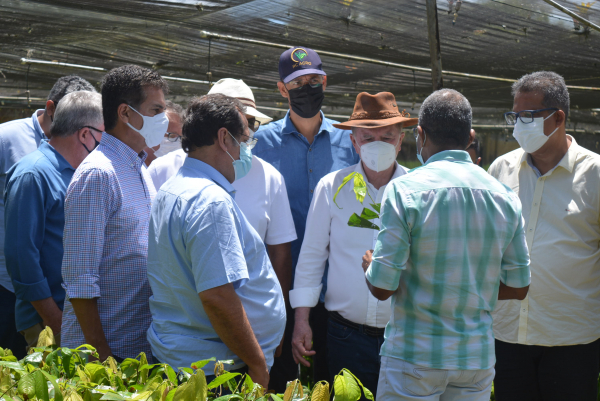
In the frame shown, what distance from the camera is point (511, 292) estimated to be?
1.93m

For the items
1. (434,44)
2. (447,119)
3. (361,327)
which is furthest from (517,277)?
(434,44)

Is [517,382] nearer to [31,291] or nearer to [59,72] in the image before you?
[31,291]

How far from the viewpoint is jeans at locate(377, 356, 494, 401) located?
1.80 metres

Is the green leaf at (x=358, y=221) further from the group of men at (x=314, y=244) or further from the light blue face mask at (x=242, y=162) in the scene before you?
the light blue face mask at (x=242, y=162)

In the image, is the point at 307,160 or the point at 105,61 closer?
the point at 307,160

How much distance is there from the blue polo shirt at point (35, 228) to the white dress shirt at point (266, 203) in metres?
0.86

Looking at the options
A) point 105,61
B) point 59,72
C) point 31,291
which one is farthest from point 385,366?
point 59,72

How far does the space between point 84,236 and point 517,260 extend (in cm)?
161

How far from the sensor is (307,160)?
9.75 ft

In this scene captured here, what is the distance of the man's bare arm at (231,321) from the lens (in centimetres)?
176

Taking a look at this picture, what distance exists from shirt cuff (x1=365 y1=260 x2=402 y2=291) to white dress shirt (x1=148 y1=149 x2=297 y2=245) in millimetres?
916

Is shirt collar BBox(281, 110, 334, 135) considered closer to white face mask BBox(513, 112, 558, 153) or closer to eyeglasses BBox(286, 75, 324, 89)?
eyeglasses BBox(286, 75, 324, 89)

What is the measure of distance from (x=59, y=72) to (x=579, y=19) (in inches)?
283

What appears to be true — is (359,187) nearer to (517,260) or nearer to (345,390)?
(517,260)
